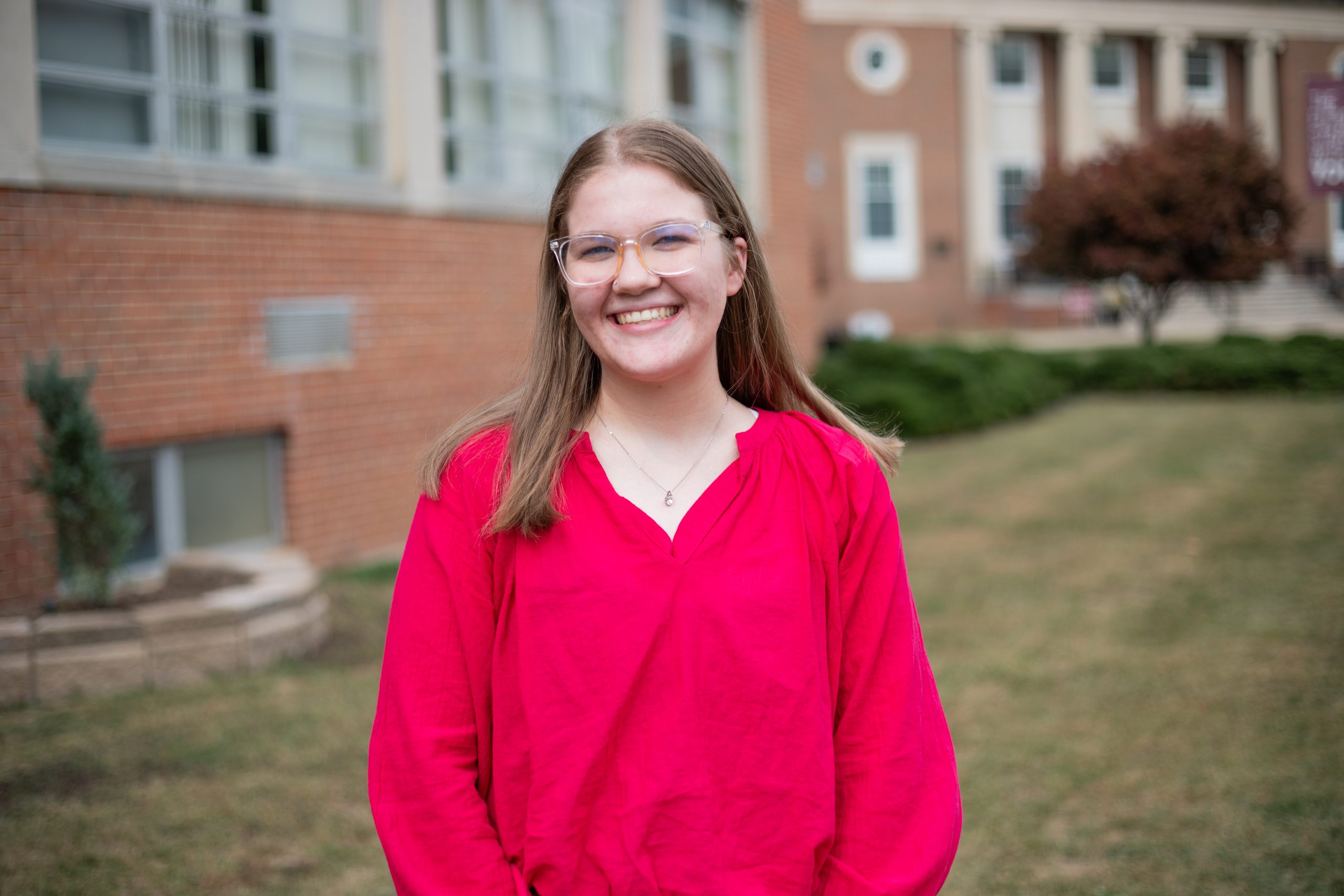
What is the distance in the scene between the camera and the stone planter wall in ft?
16.1

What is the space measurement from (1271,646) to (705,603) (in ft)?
16.5

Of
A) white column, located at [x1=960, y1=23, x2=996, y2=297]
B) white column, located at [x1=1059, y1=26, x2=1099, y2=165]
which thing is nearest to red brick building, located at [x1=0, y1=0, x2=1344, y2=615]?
white column, located at [x1=960, y1=23, x2=996, y2=297]

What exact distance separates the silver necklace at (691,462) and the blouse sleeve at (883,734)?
272mm

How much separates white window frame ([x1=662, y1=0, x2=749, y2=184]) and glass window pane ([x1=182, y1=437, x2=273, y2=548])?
530 cm

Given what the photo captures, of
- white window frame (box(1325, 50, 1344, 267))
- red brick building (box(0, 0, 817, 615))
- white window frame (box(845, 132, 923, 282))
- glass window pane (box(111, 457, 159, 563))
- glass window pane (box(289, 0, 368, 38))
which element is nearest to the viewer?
red brick building (box(0, 0, 817, 615))

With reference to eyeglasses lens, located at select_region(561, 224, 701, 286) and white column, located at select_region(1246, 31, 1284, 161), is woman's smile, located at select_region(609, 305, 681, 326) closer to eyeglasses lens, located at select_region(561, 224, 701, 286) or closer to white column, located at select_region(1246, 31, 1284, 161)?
eyeglasses lens, located at select_region(561, 224, 701, 286)

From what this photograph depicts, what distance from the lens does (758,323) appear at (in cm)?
222

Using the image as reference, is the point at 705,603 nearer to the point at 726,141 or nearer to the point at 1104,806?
the point at 1104,806

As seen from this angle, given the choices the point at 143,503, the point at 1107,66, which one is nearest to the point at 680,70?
the point at 143,503

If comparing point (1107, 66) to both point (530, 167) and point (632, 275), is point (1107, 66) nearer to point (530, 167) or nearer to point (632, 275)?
point (530, 167)

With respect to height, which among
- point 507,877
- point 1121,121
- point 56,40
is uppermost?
point 1121,121

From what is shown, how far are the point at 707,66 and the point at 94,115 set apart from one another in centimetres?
649

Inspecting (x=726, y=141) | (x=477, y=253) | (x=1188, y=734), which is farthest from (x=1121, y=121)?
(x=1188, y=734)

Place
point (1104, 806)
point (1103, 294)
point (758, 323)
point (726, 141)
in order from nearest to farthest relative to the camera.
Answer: point (758, 323) → point (1104, 806) → point (726, 141) → point (1103, 294)
